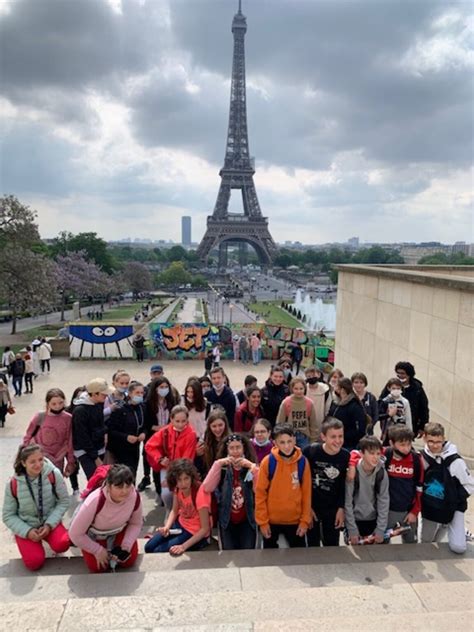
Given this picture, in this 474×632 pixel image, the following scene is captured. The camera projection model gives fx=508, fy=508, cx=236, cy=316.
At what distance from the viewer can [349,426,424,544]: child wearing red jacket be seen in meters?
4.68

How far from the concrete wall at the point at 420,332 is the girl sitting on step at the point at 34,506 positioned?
19.0 feet

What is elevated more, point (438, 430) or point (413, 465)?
point (438, 430)

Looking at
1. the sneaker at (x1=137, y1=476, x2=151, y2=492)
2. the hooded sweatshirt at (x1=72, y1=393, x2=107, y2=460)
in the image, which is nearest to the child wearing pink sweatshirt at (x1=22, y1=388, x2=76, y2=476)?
the hooded sweatshirt at (x1=72, y1=393, x2=107, y2=460)

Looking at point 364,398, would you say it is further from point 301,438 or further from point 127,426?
point 127,426

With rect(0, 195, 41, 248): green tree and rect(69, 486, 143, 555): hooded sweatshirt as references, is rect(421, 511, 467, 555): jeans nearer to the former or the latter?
rect(69, 486, 143, 555): hooded sweatshirt

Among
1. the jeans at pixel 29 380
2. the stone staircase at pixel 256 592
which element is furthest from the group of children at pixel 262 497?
the jeans at pixel 29 380

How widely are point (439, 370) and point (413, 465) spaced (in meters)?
4.17

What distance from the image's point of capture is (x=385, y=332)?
10836 millimetres

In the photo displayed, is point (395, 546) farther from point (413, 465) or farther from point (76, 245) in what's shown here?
point (76, 245)

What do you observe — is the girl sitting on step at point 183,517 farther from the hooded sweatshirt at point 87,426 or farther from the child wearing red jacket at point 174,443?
the hooded sweatshirt at point 87,426

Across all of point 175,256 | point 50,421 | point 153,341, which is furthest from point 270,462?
point 175,256

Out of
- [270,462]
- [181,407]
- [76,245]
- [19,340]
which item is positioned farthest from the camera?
[76,245]

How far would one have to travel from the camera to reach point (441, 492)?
466 cm

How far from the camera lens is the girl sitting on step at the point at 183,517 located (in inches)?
185
